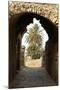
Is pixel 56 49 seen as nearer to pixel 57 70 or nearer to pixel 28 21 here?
pixel 57 70

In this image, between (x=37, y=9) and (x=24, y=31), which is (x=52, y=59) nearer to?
(x=24, y=31)

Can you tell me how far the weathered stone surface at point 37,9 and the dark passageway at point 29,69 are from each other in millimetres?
41

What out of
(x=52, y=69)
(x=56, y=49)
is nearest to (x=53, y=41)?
(x=56, y=49)

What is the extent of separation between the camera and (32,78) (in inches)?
82.7

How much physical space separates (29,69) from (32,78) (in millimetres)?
96

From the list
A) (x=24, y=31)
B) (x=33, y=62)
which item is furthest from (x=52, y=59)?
(x=24, y=31)

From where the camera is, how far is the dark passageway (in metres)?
2.06

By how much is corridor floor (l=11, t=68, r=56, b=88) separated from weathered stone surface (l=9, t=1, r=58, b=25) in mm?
543

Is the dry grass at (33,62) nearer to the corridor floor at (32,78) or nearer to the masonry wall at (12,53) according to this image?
the corridor floor at (32,78)

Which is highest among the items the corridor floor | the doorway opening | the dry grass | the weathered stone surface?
the weathered stone surface

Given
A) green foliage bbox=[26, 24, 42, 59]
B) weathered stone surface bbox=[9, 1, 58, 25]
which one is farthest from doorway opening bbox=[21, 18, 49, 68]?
weathered stone surface bbox=[9, 1, 58, 25]

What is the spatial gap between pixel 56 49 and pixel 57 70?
0.22 meters

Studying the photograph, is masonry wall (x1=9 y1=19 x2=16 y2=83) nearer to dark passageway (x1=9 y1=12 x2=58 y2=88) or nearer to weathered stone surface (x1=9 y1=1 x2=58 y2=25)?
dark passageway (x1=9 y1=12 x2=58 y2=88)

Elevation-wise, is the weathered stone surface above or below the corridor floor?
above
